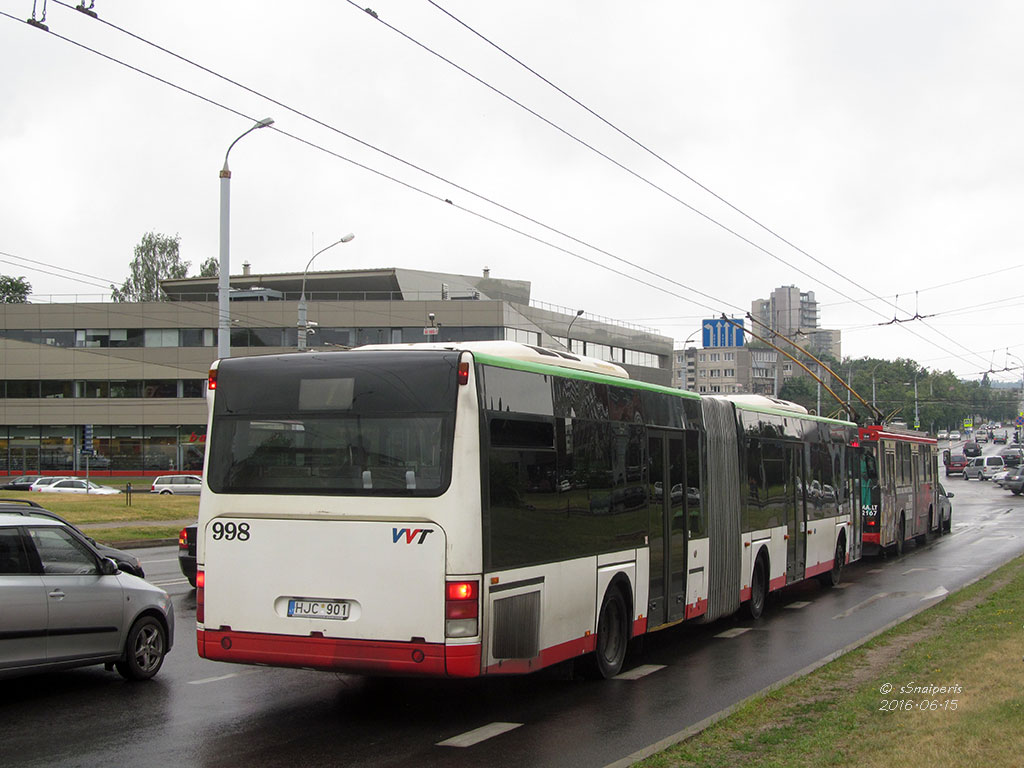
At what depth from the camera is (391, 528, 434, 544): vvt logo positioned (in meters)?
8.17

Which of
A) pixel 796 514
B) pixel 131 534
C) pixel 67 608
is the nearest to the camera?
pixel 67 608

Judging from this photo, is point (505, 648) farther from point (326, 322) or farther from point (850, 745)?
point (326, 322)

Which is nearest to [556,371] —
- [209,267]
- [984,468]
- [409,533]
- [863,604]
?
[409,533]

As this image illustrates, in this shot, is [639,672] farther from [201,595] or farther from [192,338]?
[192,338]

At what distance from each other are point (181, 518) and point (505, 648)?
28.4 metres

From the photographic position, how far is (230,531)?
347 inches

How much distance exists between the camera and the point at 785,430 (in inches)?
690

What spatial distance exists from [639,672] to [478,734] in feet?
11.2

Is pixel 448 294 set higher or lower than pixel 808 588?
higher

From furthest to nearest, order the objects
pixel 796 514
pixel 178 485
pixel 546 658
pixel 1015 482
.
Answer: pixel 1015 482 → pixel 178 485 → pixel 796 514 → pixel 546 658

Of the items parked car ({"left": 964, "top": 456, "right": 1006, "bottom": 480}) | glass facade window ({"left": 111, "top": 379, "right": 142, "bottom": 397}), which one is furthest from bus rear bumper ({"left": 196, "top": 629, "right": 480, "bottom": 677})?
parked car ({"left": 964, "top": 456, "right": 1006, "bottom": 480})

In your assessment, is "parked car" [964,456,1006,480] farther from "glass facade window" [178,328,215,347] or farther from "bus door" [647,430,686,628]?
"bus door" [647,430,686,628]

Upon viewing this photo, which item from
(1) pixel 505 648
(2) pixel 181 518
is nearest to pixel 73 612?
(1) pixel 505 648

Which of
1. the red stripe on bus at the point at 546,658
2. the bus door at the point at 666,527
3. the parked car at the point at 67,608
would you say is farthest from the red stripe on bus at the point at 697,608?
the parked car at the point at 67,608
